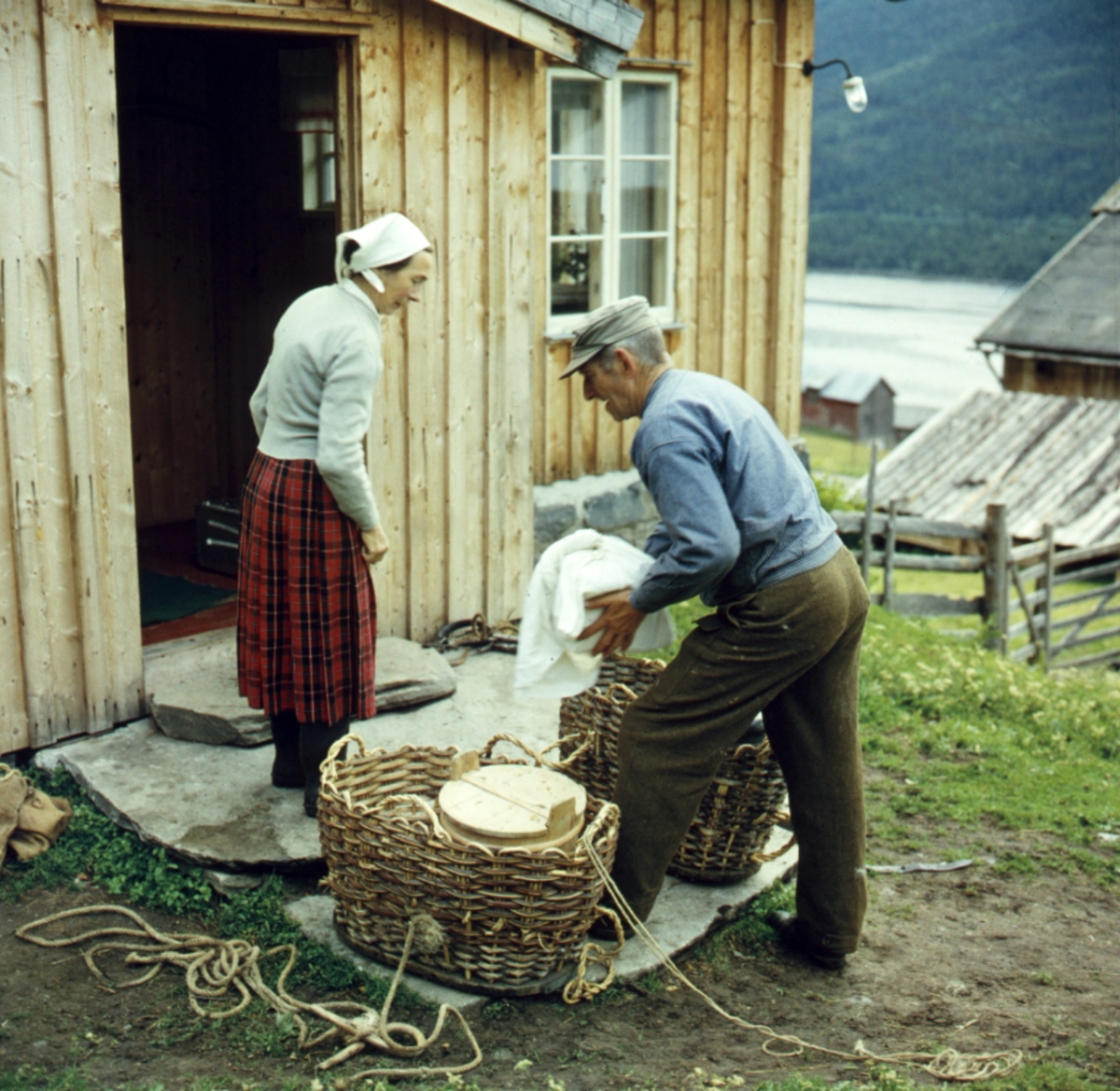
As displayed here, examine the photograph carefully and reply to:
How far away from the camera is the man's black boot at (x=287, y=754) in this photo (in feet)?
16.4

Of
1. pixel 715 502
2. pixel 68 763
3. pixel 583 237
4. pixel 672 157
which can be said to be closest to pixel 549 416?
pixel 583 237

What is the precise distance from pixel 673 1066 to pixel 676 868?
3.38ft

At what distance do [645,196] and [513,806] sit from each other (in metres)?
5.79

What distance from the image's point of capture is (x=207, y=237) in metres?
8.73

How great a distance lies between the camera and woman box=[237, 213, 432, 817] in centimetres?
442

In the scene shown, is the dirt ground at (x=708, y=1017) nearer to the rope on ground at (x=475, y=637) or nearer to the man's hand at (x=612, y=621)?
the man's hand at (x=612, y=621)

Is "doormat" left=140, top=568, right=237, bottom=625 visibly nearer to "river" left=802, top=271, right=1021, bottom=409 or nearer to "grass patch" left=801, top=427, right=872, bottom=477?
"grass patch" left=801, top=427, right=872, bottom=477

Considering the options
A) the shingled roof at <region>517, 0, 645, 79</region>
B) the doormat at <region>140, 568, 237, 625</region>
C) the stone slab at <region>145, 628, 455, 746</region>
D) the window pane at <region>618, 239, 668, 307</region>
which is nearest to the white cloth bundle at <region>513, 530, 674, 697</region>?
the stone slab at <region>145, 628, 455, 746</region>

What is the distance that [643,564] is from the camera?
13.6ft

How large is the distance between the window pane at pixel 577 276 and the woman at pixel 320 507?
12.9 ft

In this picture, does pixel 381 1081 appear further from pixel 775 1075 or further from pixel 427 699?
pixel 427 699

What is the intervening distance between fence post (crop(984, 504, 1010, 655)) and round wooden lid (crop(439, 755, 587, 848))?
7.32 metres

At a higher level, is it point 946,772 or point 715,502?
point 715,502

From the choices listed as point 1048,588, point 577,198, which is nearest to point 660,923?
point 577,198
